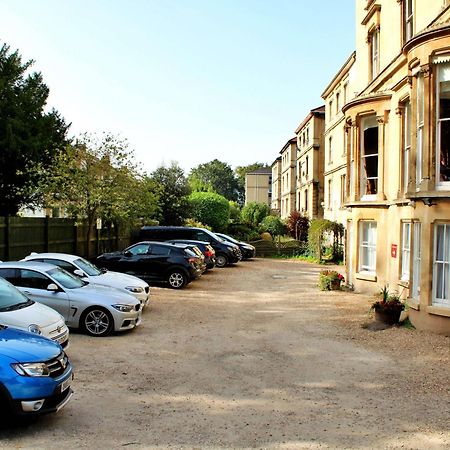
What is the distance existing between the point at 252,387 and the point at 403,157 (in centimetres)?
1093

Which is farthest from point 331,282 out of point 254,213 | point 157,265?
point 254,213

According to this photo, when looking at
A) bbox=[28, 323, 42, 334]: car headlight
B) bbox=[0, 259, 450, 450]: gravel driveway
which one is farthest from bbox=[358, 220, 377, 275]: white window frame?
bbox=[28, 323, 42, 334]: car headlight

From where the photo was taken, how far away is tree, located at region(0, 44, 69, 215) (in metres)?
24.7

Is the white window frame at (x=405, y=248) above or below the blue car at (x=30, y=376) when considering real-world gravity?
above

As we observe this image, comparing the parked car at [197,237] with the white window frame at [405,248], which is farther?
the parked car at [197,237]

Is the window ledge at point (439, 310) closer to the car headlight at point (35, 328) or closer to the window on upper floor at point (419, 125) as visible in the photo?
the window on upper floor at point (419, 125)

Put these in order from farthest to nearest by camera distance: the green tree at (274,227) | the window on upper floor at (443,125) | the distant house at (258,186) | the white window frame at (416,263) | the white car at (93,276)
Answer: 1. the distant house at (258,186)
2. the green tree at (274,227)
3. the white car at (93,276)
4. the white window frame at (416,263)
5. the window on upper floor at (443,125)

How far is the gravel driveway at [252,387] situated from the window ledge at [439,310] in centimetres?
59

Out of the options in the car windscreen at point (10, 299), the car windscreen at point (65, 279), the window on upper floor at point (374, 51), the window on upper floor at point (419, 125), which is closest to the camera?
the car windscreen at point (10, 299)

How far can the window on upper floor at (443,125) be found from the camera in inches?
494

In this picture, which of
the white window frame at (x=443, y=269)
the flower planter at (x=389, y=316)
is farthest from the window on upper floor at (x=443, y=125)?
the flower planter at (x=389, y=316)

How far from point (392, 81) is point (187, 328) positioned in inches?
424

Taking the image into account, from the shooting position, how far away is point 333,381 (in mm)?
8883

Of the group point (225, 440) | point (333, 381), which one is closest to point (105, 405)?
point (225, 440)
